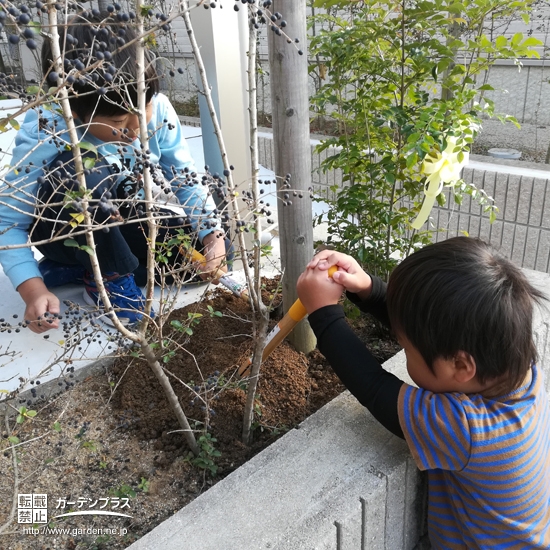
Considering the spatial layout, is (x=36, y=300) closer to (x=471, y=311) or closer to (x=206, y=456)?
(x=206, y=456)

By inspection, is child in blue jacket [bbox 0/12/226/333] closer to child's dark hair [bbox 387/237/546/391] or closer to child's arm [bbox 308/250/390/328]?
child's arm [bbox 308/250/390/328]

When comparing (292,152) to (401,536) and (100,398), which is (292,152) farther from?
(401,536)

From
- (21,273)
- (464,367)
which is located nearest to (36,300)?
(21,273)

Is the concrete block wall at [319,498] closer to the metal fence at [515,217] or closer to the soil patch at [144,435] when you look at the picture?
the soil patch at [144,435]

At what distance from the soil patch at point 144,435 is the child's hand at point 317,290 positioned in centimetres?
19

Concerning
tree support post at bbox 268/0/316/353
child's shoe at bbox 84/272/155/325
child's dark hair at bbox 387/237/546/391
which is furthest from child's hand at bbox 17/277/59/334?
child's dark hair at bbox 387/237/546/391

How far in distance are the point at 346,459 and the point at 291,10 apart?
1169 millimetres

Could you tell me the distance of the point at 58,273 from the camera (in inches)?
90.7

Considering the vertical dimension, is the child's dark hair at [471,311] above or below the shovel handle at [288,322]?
above

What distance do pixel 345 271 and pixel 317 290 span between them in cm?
12

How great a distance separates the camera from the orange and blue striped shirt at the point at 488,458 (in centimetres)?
111

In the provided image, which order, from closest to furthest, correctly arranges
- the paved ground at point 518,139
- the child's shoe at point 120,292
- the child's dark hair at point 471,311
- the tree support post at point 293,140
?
the child's dark hair at point 471,311 < the tree support post at point 293,140 < the child's shoe at point 120,292 < the paved ground at point 518,139

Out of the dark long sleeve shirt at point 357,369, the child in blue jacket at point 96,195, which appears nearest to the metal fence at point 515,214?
the child in blue jacket at point 96,195

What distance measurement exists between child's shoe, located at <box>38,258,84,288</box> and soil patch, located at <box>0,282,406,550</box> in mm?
738
